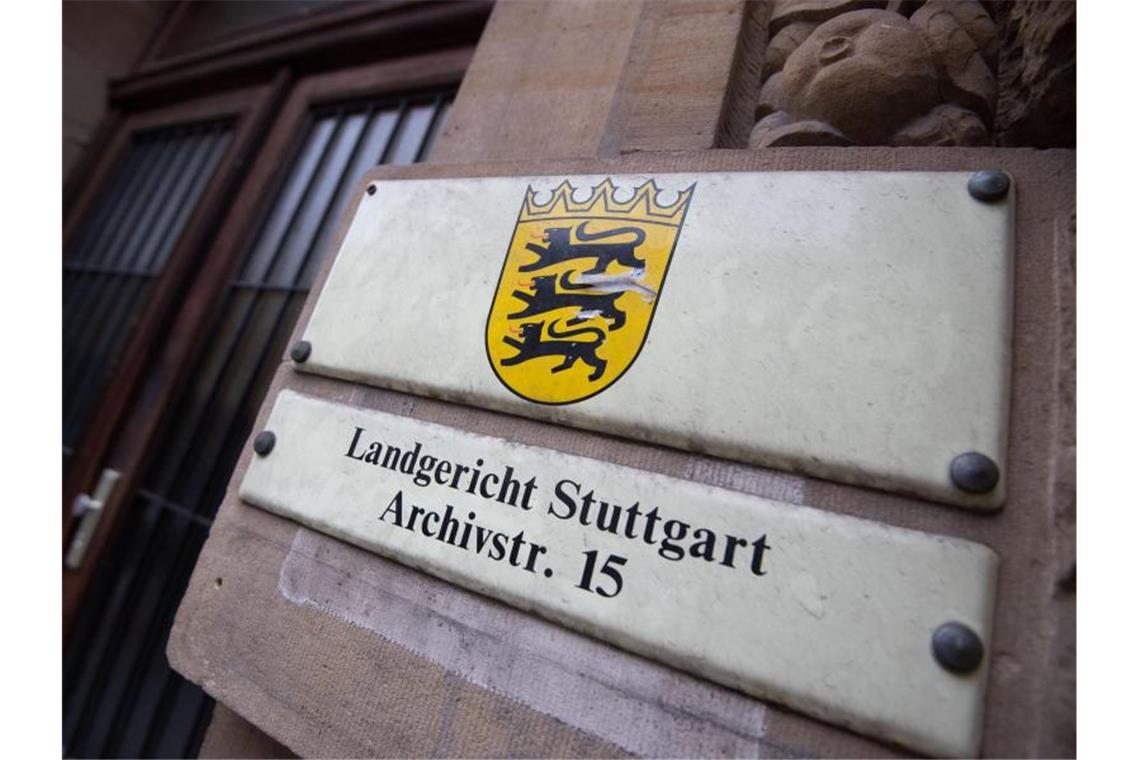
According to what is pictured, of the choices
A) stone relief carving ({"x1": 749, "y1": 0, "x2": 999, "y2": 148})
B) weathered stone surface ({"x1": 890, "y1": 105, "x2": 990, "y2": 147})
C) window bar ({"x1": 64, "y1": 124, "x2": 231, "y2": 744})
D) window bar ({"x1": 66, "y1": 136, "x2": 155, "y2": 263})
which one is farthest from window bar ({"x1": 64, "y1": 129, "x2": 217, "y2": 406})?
weathered stone surface ({"x1": 890, "y1": 105, "x2": 990, "y2": 147})

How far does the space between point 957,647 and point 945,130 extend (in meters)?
0.71

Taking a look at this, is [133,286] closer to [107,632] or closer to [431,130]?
[107,632]

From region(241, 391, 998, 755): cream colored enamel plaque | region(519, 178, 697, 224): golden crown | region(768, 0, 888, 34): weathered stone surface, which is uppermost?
region(768, 0, 888, 34): weathered stone surface

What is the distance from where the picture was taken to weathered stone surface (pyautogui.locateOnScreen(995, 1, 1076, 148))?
0.70 m

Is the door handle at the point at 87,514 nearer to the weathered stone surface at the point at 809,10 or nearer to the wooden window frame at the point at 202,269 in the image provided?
the wooden window frame at the point at 202,269

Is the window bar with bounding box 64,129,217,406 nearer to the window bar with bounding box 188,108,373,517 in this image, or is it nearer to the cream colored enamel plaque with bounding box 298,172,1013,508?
the window bar with bounding box 188,108,373,517

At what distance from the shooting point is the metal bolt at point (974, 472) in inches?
22.6

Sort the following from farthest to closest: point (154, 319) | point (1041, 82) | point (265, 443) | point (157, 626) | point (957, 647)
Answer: point (154, 319) → point (157, 626) → point (265, 443) → point (1041, 82) → point (957, 647)

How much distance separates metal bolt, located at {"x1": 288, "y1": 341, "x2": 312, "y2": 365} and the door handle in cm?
122

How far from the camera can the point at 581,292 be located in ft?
2.74

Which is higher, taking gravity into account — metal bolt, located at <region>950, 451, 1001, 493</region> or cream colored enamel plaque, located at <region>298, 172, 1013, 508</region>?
cream colored enamel plaque, located at <region>298, 172, 1013, 508</region>

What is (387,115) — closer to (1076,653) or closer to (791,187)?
(791,187)

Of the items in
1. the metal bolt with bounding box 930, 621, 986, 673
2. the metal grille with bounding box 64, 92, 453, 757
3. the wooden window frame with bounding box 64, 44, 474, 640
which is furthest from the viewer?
the wooden window frame with bounding box 64, 44, 474, 640

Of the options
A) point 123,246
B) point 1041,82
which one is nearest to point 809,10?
point 1041,82
